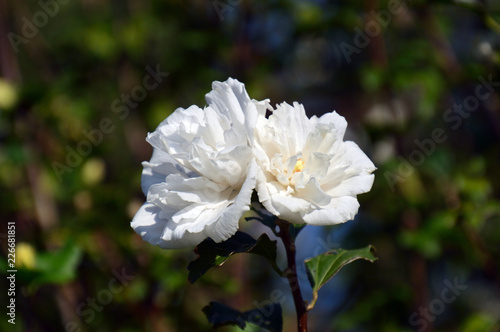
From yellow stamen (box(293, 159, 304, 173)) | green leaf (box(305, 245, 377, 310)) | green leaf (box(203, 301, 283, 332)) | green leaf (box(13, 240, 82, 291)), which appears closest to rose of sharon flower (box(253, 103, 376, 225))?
yellow stamen (box(293, 159, 304, 173))

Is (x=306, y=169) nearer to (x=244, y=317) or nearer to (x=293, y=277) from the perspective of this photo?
(x=293, y=277)

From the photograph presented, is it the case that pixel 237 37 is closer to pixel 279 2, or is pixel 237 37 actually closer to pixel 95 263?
pixel 279 2

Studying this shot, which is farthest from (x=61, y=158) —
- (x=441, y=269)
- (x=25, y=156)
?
(x=441, y=269)

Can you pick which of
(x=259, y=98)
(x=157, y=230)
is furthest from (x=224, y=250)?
(x=259, y=98)

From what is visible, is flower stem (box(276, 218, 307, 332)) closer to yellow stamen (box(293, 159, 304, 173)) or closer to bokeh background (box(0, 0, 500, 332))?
yellow stamen (box(293, 159, 304, 173))

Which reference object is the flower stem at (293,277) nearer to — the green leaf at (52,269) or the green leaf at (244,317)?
the green leaf at (244,317)

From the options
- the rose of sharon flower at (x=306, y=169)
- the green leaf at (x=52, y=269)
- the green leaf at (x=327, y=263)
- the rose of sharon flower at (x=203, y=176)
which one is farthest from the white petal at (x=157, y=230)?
the green leaf at (x=52, y=269)
